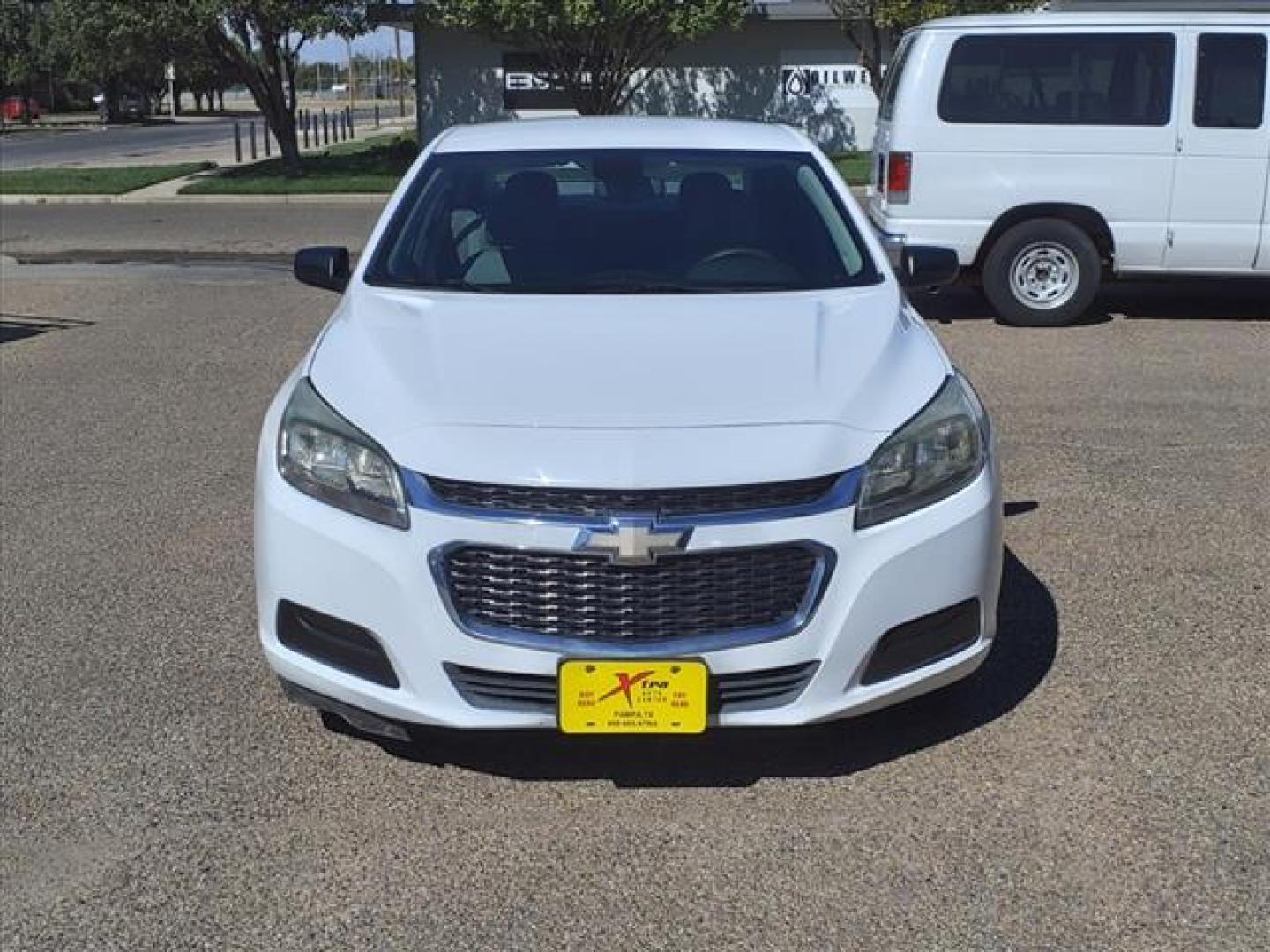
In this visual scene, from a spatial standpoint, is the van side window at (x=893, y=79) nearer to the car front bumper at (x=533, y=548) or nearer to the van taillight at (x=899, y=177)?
the van taillight at (x=899, y=177)

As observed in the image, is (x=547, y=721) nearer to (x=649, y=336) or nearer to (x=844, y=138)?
(x=649, y=336)

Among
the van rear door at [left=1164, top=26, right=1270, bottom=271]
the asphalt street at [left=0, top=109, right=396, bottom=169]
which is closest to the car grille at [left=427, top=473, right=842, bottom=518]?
the van rear door at [left=1164, top=26, right=1270, bottom=271]

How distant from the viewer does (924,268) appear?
4.96 metres

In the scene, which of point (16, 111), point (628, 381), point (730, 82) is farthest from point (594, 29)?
point (16, 111)

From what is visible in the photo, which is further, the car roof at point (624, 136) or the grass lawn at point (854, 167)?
the grass lawn at point (854, 167)

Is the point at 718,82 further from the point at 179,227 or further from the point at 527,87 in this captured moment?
the point at 179,227

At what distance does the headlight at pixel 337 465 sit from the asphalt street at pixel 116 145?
97.2 feet

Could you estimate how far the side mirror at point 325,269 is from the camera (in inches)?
195

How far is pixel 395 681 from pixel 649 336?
1.15 m

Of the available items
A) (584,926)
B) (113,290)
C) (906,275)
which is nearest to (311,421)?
(584,926)

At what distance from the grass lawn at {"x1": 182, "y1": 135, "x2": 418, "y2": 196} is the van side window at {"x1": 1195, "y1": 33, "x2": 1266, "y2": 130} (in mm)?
13667

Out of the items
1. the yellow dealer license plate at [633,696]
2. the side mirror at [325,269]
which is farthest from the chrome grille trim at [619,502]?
the side mirror at [325,269]

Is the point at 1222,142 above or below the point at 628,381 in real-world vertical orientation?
above

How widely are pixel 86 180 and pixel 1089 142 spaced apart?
18.9m
